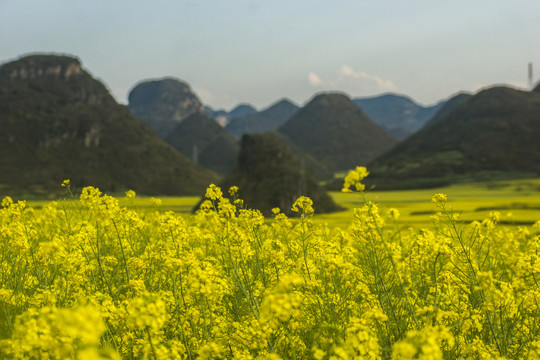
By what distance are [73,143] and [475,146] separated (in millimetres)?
92830

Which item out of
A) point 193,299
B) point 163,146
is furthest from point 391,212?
point 163,146

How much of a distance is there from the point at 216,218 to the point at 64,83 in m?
122

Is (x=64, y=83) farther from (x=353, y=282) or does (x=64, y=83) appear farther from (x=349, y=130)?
(x=353, y=282)

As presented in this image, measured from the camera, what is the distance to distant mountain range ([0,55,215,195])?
73.2m

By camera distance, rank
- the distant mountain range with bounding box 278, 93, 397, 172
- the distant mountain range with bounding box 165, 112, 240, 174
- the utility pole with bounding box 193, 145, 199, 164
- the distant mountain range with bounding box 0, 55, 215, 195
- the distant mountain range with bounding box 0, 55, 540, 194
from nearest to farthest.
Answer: the distant mountain range with bounding box 0, 55, 540, 194 → the distant mountain range with bounding box 0, 55, 215, 195 → the distant mountain range with bounding box 165, 112, 240, 174 → the distant mountain range with bounding box 278, 93, 397, 172 → the utility pole with bounding box 193, 145, 199, 164

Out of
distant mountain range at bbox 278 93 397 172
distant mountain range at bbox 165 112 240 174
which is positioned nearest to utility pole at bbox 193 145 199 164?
distant mountain range at bbox 165 112 240 174

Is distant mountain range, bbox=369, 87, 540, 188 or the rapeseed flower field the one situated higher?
distant mountain range, bbox=369, 87, 540, 188

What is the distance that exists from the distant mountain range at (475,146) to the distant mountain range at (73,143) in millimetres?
45867

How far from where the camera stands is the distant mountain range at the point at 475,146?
67812 mm

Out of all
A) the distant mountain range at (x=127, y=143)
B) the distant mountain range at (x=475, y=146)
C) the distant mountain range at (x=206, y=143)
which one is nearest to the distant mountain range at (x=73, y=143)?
the distant mountain range at (x=127, y=143)

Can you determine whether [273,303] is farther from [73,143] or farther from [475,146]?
[73,143]

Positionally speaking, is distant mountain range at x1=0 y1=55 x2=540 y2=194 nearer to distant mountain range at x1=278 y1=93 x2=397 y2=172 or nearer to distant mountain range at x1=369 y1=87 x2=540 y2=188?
distant mountain range at x1=369 y1=87 x2=540 y2=188

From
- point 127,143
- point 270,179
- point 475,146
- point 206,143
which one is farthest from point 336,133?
point 270,179

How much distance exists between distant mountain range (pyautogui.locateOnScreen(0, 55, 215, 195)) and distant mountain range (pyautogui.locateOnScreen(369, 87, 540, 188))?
45.9 m
